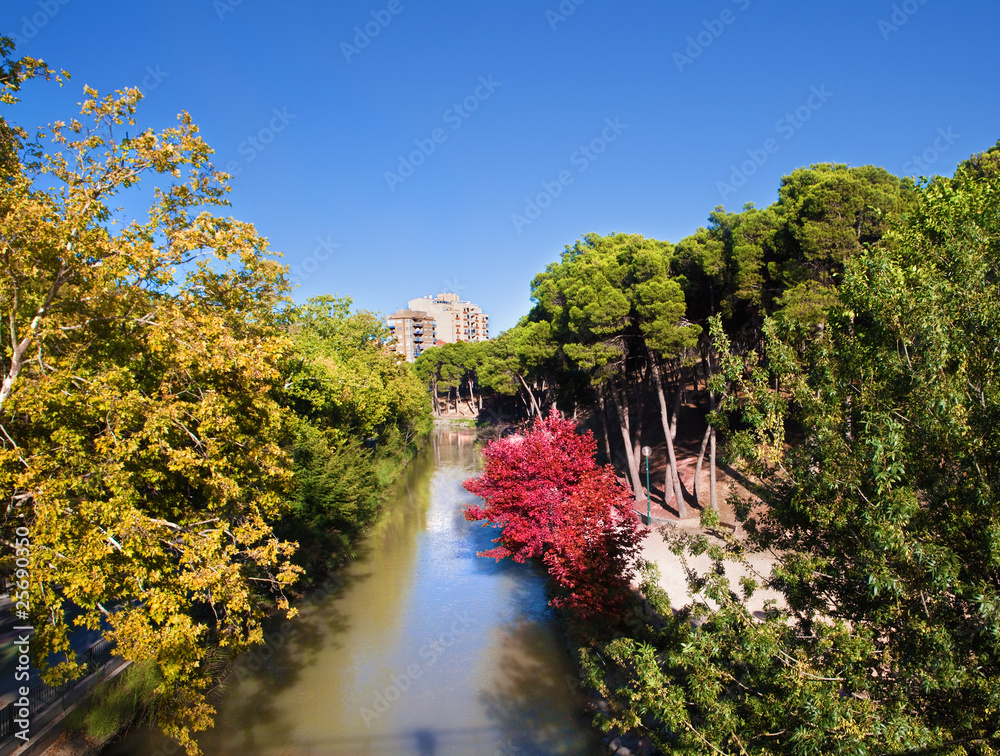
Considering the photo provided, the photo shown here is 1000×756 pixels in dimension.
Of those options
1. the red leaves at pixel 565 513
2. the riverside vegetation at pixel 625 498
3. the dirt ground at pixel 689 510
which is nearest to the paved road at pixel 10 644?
the riverside vegetation at pixel 625 498

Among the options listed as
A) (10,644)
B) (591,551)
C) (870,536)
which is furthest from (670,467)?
(10,644)

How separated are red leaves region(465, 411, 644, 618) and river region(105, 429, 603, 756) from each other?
1.81 metres

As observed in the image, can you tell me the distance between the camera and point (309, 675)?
1285 cm

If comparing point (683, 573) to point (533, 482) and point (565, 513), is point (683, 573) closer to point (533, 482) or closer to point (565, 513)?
point (565, 513)

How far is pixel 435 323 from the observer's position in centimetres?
12612

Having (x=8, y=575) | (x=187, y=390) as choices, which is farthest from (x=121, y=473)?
(x=8, y=575)

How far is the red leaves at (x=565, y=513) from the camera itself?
39.6 feet

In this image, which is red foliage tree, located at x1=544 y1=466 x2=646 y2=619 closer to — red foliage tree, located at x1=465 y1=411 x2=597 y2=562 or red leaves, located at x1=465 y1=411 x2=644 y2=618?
red leaves, located at x1=465 y1=411 x2=644 y2=618

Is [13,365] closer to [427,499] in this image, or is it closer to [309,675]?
[309,675]

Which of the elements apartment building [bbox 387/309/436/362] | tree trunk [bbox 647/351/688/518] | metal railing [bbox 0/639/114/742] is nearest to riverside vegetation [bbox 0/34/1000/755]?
metal railing [bbox 0/639/114/742]

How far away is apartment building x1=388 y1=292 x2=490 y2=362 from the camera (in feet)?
393

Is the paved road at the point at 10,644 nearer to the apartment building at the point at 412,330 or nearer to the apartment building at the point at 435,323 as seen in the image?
the apartment building at the point at 435,323

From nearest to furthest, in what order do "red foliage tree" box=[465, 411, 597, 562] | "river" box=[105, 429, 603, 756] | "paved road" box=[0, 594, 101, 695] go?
"paved road" box=[0, 594, 101, 695] < "river" box=[105, 429, 603, 756] < "red foliage tree" box=[465, 411, 597, 562]

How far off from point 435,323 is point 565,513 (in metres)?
115
